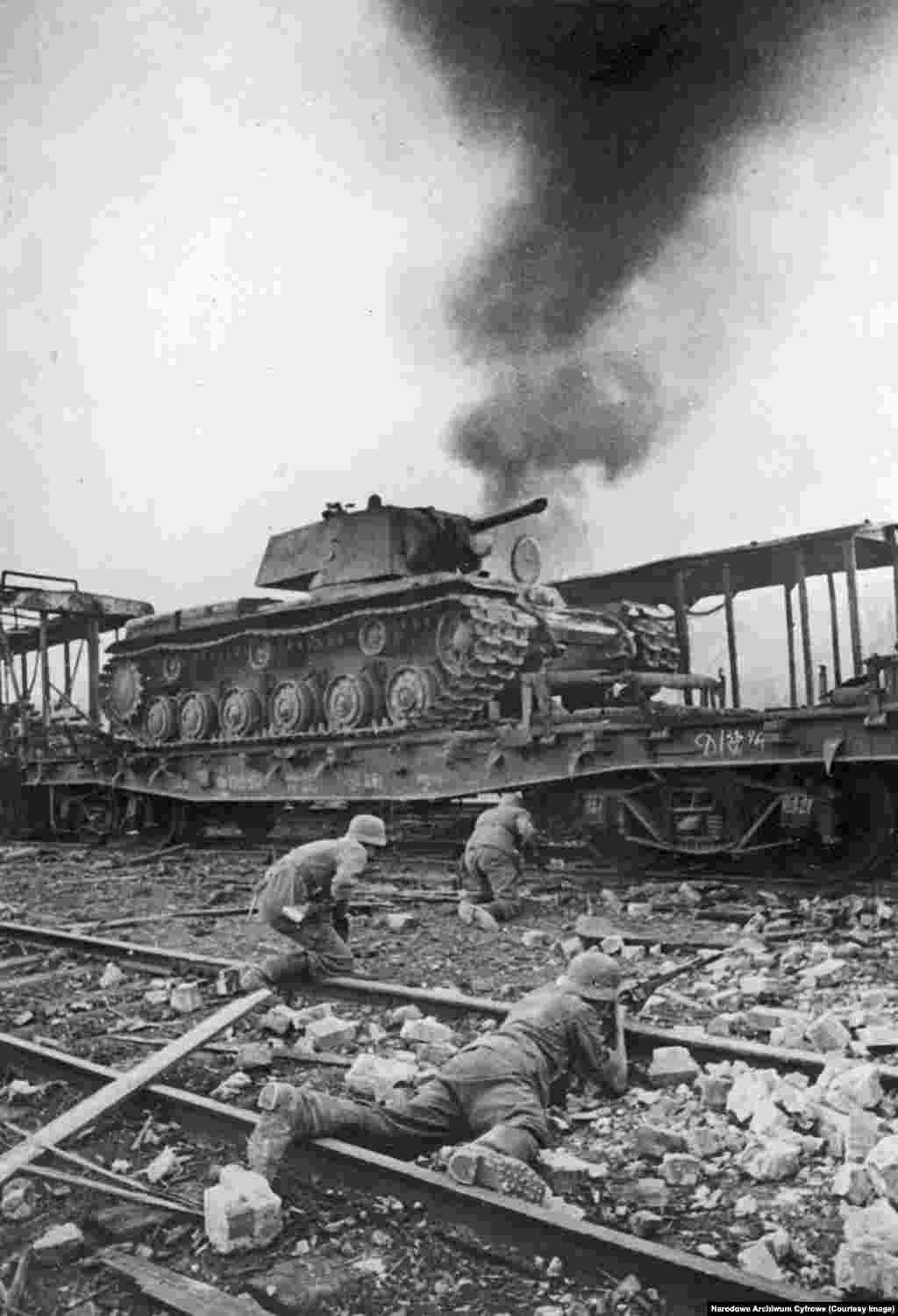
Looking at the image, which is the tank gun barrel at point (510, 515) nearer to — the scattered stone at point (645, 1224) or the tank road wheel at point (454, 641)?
the tank road wheel at point (454, 641)

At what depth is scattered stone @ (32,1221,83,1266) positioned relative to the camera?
11.7ft

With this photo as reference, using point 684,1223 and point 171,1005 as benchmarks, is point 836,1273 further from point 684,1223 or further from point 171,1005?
point 171,1005

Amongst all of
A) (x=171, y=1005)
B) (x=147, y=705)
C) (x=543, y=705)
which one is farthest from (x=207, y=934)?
(x=147, y=705)

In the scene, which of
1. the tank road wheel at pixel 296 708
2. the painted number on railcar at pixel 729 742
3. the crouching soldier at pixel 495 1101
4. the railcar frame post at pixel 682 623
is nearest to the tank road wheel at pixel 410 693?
the tank road wheel at pixel 296 708

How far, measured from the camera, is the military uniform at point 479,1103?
405 centimetres

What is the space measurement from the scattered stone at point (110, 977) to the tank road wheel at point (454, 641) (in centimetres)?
535

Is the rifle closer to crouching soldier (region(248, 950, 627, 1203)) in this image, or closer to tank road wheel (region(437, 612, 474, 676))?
crouching soldier (region(248, 950, 627, 1203))

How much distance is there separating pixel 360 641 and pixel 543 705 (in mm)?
2800

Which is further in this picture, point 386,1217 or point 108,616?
point 108,616

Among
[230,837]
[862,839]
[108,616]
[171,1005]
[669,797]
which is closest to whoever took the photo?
[171,1005]

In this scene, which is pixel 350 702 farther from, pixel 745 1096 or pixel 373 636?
pixel 745 1096

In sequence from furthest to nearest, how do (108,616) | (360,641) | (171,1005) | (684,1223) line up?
(108,616)
(360,641)
(171,1005)
(684,1223)

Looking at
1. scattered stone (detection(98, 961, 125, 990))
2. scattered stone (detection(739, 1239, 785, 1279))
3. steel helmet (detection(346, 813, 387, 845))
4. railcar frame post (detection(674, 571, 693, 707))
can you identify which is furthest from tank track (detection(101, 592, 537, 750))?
scattered stone (detection(739, 1239, 785, 1279))

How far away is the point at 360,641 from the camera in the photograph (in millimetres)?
13328
